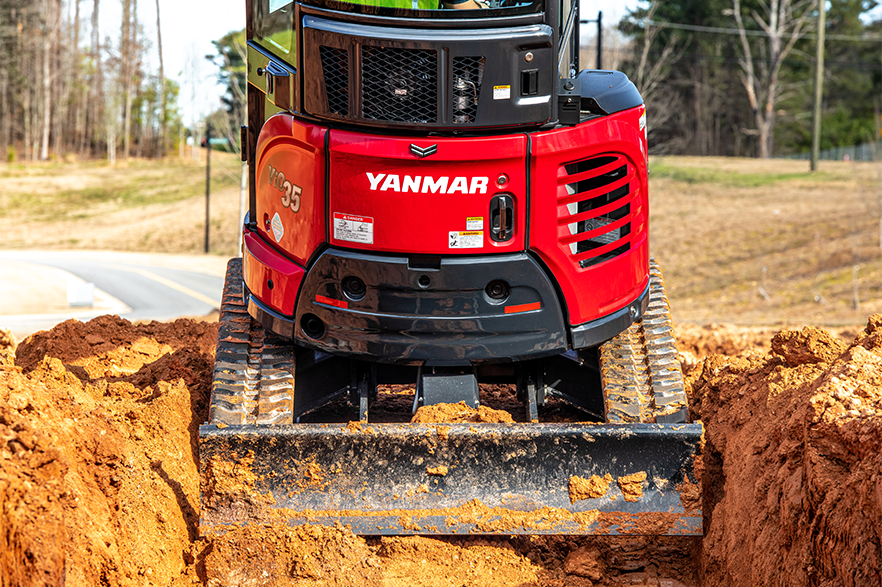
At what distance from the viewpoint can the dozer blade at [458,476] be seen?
378cm

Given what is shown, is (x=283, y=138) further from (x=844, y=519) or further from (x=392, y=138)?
(x=844, y=519)

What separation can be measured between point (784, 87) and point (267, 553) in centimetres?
5180

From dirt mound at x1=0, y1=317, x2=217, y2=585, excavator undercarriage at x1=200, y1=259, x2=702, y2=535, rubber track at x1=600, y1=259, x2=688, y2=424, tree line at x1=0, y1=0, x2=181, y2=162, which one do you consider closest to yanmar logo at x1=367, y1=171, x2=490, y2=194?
excavator undercarriage at x1=200, y1=259, x2=702, y2=535

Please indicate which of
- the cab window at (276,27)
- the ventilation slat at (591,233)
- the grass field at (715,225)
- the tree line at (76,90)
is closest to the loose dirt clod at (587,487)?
the ventilation slat at (591,233)

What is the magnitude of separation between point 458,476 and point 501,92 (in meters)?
1.80

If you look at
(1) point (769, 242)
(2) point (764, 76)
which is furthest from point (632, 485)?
(2) point (764, 76)

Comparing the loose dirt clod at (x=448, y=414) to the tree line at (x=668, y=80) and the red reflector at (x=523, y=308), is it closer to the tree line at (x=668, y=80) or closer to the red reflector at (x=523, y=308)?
the red reflector at (x=523, y=308)

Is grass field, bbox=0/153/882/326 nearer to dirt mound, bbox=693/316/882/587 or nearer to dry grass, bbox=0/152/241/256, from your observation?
dry grass, bbox=0/152/241/256

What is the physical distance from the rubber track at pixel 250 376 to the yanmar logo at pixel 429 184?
1151mm

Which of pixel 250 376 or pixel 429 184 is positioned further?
pixel 250 376

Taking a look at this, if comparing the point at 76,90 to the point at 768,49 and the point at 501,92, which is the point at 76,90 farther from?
the point at 501,92

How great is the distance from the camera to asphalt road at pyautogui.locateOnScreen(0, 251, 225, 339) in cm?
1805

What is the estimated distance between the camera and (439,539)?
3.81 meters

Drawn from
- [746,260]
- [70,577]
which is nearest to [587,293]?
[70,577]
